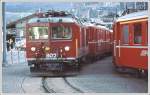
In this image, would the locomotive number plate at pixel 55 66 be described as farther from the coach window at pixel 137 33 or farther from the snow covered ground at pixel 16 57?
the coach window at pixel 137 33

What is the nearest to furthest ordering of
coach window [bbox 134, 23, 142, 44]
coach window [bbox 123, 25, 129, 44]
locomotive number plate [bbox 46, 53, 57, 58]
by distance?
coach window [bbox 134, 23, 142, 44] < coach window [bbox 123, 25, 129, 44] < locomotive number plate [bbox 46, 53, 57, 58]

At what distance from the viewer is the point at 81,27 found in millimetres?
15805

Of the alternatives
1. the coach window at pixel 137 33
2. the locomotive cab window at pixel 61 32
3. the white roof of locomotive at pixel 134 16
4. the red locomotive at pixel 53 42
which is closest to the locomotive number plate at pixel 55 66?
the red locomotive at pixel 53 42

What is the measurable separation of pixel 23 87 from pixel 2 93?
→ 2.01 metres

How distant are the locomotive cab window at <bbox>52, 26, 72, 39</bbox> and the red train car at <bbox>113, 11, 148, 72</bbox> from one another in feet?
3.99

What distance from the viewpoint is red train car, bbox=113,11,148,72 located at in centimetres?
1239

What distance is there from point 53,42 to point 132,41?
241cm

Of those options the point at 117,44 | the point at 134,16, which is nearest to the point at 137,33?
the point at 134,16

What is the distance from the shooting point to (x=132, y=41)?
1309 cm

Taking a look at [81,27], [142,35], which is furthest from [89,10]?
[81,27]

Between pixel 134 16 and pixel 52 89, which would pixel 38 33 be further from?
pixel 52 89

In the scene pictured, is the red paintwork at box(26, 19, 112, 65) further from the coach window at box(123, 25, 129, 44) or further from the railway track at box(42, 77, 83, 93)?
the coach window at box(123, 25, 129, 44)

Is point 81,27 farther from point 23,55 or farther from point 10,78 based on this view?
point 10,78

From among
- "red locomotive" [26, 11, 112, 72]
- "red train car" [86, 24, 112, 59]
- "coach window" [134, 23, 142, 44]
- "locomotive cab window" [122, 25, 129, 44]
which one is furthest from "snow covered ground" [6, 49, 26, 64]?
"coach window" [134, 23, 142, 44]
